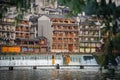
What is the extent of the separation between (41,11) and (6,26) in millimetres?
34663

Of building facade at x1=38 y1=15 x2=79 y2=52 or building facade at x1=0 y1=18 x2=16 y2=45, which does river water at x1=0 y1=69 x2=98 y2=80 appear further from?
building facade at x1=38 y1=15 x2=79 y2=52

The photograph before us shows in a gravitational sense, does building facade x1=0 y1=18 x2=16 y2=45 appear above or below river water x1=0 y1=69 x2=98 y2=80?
above

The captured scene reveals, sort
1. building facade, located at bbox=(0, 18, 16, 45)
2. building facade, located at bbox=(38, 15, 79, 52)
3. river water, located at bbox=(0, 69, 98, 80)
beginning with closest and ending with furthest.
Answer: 1. river water, located at bbox=(0, 69, 98, 80)
2. building facade, located at bbox=(0, 18, 16, 45)
3. building facade, located at bbox=(38, 15, 79, 52)

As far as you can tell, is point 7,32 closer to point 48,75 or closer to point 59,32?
point 59,32

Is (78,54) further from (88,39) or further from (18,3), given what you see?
(18,3)

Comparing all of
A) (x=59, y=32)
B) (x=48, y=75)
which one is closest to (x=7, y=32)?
(x=59, y=32)

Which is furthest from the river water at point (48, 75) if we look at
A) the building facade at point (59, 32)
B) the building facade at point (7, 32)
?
the building facade at point (59, 32)

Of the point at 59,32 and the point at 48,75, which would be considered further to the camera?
the point at 59,32

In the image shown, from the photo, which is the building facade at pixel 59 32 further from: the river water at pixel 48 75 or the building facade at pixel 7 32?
the river water at pixel 48 75

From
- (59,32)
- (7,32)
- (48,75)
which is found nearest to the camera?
(48,75)

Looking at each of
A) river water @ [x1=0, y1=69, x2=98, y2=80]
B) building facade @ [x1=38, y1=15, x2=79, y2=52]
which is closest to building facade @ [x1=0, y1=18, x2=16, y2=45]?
building facade @ [x1=38, y1=15, x2=79, y2=52]

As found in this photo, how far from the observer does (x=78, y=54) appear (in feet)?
317

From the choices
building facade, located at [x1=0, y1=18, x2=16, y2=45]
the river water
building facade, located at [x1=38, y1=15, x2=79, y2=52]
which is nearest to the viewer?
the river water

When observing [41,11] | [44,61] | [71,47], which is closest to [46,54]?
[44,61]
